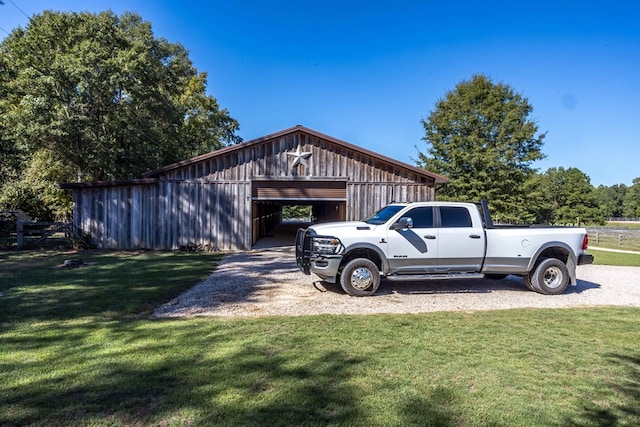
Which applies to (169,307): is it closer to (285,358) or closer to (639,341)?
(285,358)

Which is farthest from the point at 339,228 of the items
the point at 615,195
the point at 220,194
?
the point at 615,195

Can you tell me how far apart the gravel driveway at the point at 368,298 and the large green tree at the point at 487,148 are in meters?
17.9

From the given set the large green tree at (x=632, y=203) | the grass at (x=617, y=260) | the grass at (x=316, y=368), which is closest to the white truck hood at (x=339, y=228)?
the grass at (x=316, y=368)

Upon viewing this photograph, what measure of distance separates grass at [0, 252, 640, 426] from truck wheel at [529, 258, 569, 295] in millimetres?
1428

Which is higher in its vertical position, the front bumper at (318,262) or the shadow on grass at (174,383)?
the front bumper at (318,262)

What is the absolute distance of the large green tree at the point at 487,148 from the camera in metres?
26.9

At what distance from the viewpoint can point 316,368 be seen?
365 cm

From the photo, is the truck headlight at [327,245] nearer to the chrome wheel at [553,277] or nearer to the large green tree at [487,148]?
the chrome wheel at [553,277]

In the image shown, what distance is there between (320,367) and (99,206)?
46.6 ft

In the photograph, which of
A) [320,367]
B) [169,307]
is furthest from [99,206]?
[320,367]

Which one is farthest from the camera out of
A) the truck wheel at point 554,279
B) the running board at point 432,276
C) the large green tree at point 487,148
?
the large green tree at point 487,148

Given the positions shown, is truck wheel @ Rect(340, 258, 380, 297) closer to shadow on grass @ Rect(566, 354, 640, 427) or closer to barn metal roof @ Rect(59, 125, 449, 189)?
shadow on grass @ Rect(566, 354, 640, 427)

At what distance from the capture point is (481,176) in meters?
26.8

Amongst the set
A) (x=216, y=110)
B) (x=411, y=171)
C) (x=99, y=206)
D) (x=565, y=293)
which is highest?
(x=216, y=110)
